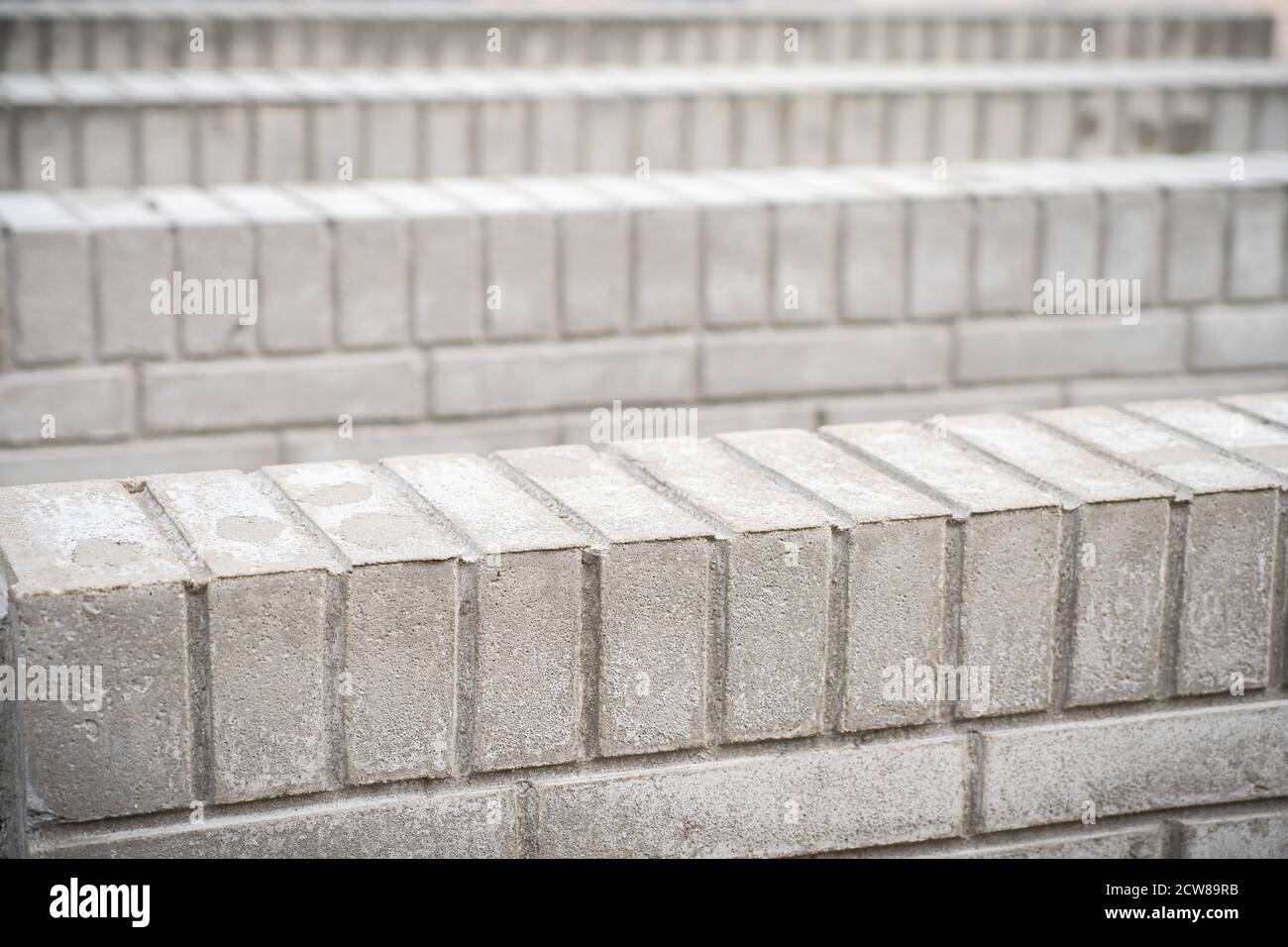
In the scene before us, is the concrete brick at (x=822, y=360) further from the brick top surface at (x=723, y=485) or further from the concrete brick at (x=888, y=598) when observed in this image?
the concrete brick at (x=888, y=598)

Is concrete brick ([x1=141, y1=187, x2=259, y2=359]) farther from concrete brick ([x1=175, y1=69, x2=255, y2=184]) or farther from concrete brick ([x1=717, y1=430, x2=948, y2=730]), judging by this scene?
concrete brick ([x1=717, y1=430, x2=948, y2=730])

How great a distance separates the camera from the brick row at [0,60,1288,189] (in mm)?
4660

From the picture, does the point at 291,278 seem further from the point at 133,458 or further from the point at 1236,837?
the point at 1236,837

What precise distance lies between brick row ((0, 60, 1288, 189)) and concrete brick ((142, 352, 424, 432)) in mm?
873

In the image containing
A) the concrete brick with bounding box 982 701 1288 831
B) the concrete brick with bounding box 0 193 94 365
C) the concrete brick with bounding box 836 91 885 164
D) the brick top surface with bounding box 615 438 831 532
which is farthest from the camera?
the concrete brick with bounding box 836 91 885 164

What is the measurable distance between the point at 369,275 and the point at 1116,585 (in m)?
2.47

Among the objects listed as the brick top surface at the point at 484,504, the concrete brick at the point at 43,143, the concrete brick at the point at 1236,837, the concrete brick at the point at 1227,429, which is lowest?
the concrete brick at the point at 1236,837

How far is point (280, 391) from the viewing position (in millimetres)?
4070

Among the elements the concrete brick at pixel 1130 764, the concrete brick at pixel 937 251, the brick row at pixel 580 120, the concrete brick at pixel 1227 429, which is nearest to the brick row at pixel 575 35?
the brick row at pixel 580 120

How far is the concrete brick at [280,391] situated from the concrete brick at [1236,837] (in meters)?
2.47

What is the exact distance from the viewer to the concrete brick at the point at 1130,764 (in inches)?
75.4

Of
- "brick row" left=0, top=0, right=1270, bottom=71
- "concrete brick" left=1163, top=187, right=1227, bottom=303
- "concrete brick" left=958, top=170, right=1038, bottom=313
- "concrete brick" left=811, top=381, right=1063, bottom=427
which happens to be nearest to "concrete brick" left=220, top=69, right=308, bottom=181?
"brick row" left=0, top=0, right=1270, bottom=71
